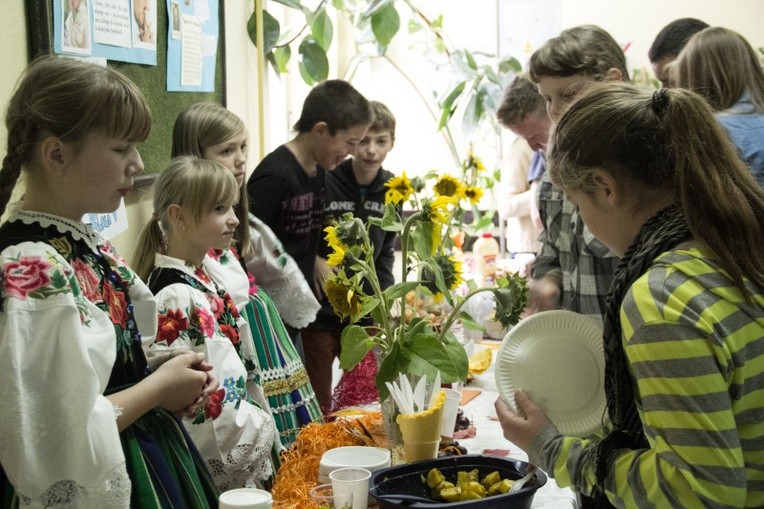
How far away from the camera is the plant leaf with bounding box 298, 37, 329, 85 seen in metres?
3.86

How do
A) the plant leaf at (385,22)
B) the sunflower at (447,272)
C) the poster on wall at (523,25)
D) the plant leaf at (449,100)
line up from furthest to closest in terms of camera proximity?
the poster on wall at (523,25), the plant leaf at (449,100), the plant leaf at (385,22), the sunflower at (447,272)

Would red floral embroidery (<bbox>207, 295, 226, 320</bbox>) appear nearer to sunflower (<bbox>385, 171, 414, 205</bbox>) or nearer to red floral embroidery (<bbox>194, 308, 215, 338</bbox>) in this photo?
red floral embroidery (<bbox>194, 308, 215, 338</bbox>)

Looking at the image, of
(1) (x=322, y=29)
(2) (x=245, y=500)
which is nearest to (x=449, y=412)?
(2) (x=245, y=500)

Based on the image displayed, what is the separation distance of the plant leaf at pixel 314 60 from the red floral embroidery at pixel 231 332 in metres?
2.13

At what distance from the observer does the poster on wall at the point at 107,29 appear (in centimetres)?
188

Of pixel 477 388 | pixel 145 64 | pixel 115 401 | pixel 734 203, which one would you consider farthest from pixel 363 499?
pixel 145 64

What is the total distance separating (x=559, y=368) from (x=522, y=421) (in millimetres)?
163

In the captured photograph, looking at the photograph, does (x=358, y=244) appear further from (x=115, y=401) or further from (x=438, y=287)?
(x=115, y=401)

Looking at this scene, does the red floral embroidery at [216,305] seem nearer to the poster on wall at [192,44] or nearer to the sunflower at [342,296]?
the sunflower at [342,296]

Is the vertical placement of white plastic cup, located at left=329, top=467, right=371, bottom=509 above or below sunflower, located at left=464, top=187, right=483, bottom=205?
below

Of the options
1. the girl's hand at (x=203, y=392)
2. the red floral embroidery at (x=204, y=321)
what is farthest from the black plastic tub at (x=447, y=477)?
the red floral embroidery at (x=204, y=321)

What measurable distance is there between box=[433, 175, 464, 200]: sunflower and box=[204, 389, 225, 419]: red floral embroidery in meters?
0.63

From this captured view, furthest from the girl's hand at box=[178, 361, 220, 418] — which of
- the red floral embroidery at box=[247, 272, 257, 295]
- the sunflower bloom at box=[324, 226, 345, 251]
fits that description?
the red floral embroidery at box=[247, 272, 257, 295]

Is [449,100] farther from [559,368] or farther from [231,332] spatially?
[559,368]
